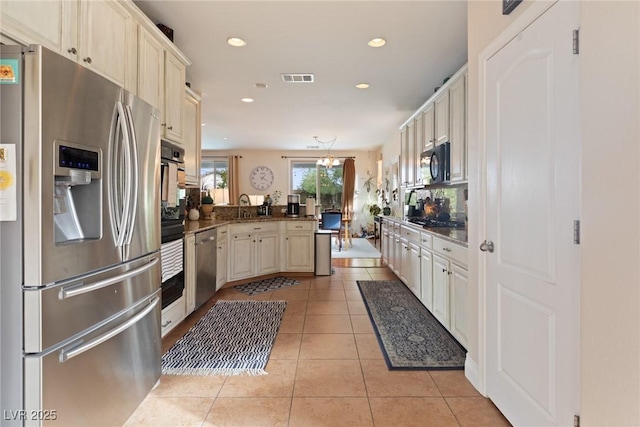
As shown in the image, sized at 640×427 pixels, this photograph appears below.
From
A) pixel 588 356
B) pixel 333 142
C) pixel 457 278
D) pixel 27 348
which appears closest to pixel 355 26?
pixel 457 278

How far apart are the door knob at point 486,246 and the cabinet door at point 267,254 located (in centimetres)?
331

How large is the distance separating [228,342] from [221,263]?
154 centimetres

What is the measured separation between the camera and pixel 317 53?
3.29 meters

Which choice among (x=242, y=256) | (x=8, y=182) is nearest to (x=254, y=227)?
(x=242, y=256)

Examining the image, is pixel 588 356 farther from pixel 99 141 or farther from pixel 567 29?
pixel 99 141

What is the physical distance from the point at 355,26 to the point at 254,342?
9.17 feet

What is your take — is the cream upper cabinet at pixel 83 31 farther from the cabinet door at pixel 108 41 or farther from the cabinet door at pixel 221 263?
the cabinet door at pixel 221 263

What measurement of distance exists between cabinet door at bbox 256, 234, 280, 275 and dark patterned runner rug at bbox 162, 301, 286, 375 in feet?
3.73

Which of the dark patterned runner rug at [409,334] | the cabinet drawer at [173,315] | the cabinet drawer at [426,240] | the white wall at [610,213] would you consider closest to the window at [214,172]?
the dark patterned runner rug at [409,334]

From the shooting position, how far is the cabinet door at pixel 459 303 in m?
2.35

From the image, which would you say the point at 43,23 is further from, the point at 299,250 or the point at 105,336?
the point at 299,250

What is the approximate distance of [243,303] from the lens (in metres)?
3.63

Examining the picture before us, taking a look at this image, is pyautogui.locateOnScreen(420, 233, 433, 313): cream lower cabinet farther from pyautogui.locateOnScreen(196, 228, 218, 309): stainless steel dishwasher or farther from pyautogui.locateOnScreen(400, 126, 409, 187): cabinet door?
pyautogui.locateOnScreen(196, 228, 218, 309): stainless steel dishwasher

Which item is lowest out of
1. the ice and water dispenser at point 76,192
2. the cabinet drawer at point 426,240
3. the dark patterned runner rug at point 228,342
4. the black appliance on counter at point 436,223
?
the dark patterned runner rug at point 228,342
